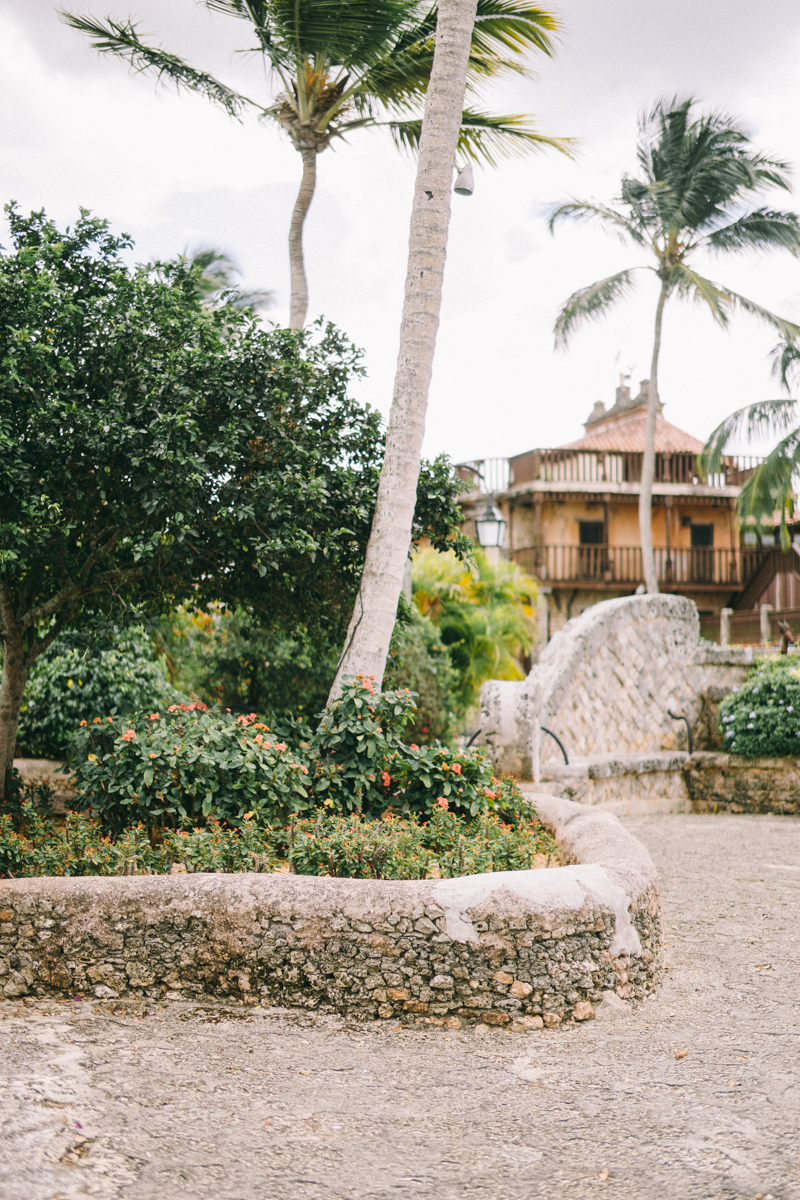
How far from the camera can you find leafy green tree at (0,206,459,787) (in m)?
5.67

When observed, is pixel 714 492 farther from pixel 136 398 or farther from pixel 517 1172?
pixel 517 1172

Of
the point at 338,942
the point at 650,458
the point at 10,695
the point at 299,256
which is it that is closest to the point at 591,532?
the point at 650,458

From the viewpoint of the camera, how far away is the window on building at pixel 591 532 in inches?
1080

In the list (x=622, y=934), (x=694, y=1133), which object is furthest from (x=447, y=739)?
(x=694, y=1133)

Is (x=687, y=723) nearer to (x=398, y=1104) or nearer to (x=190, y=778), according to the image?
(x=190, y=778)

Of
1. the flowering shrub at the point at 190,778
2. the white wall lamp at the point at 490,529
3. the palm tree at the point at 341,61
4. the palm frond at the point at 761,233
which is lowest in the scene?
the flowering shrub at the point at 190,778

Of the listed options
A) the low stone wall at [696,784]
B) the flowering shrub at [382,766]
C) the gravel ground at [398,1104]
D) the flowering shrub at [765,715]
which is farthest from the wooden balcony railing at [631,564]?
the gravel ground at [398,1104]

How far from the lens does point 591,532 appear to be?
90.4 feet

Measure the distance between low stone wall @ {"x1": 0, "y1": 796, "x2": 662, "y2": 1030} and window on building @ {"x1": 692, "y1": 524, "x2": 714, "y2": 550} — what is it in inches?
994

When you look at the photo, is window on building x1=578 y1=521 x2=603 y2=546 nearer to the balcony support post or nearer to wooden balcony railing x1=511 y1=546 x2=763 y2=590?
wooden balcony railing x1=511 y1=546 x2=763 y2=590

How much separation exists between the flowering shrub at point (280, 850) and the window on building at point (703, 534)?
24313 millimetres

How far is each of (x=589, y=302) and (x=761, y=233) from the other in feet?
13.9

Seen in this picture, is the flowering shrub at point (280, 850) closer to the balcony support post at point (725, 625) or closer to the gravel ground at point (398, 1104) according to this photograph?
the gravel ground at point (398, 1104)

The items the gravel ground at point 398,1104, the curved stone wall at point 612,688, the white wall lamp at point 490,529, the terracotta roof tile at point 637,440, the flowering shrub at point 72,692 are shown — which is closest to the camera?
the gravel ground at point 398,1104
